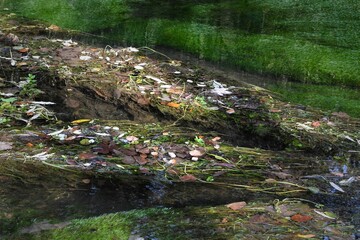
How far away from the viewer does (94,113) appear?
10.3 ft

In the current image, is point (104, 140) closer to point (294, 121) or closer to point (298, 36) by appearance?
point (294, 121)

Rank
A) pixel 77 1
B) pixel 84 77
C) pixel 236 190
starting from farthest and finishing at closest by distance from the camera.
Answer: pixel 77 1 < pixel 84 77 < pixel 236 190

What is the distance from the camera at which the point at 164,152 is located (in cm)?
257

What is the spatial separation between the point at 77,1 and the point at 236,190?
4.78 metres

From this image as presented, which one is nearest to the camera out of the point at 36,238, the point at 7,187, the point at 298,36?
the point at 36,238

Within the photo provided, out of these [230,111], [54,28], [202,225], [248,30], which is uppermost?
[248,30]

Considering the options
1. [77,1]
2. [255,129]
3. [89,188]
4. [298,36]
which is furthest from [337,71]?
[77,1]

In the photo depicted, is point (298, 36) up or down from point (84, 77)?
up

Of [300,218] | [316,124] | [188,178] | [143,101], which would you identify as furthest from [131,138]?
[316,124]

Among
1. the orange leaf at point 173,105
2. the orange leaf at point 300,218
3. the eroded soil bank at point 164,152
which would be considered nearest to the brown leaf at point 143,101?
the eroded soil bank at point 164,152

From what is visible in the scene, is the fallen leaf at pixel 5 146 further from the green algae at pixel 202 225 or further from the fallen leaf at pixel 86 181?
the green algae at pixel 202 225

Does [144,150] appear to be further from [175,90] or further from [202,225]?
[175,90]

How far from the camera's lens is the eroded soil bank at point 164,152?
6.48ft

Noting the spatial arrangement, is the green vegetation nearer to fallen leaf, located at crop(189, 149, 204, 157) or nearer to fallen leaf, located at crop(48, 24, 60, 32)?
fallen leaf, located at crop(189, 149, 204, 157)
